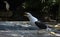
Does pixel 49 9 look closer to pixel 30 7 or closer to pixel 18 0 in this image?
pixel 30 7

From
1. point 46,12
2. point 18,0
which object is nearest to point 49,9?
point 46,12

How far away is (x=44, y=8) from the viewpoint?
6723 mm

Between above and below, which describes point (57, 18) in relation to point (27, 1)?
below

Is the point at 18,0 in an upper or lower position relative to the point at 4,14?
upper

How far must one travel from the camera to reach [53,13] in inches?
273

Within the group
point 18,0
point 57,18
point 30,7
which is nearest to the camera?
point 57,18

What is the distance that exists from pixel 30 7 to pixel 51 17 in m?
0.83

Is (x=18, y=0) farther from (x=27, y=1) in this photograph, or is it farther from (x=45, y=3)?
(x=45, y=3)

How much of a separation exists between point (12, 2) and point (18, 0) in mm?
300

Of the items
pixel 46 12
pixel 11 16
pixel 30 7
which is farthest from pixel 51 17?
pixel 11 16

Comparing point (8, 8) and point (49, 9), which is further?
point (8, 8)

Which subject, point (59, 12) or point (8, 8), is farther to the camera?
point (8, 8)

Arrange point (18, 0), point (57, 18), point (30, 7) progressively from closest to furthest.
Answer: point (57, 18) → point (30, 7) → point (18, 0)

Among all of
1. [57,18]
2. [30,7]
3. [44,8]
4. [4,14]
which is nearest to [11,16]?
[4,14]
